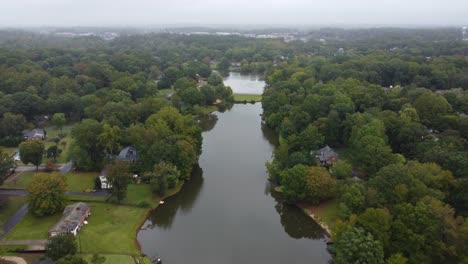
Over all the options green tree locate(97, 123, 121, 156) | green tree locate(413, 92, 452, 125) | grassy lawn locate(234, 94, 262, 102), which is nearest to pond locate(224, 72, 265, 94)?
→ grassy lawn locate(234, 94, 262, 102)

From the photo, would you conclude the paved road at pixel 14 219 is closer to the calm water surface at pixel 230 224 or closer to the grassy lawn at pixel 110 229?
the grassy lawn at pixel 110 229

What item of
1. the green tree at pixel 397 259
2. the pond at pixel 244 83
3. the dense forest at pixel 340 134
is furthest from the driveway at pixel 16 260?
the pond at pixel 244 83

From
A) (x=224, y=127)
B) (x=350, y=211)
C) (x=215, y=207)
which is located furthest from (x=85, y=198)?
(x=224, y=127)

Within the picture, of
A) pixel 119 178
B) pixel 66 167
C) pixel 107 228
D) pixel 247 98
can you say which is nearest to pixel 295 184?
pixel 119 178

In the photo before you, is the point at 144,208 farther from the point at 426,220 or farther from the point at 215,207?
the point at 426,220

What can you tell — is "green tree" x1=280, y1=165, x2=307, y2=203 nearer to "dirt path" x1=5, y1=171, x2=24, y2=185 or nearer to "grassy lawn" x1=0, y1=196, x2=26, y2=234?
"grassy lawn" x1=0, y1=196, x2=26, y2=234

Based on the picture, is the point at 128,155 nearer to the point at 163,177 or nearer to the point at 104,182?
the point at 104,182
